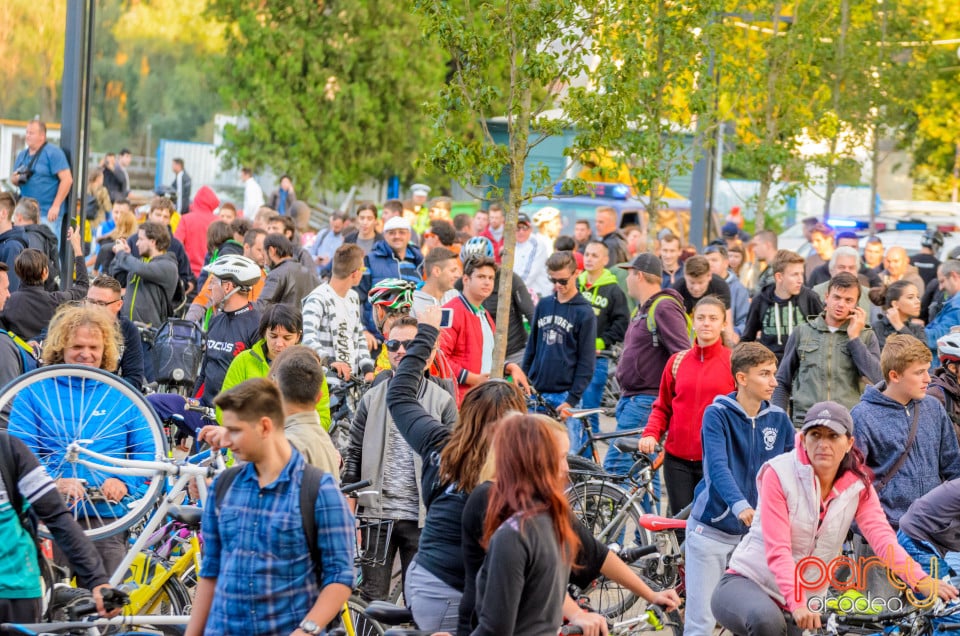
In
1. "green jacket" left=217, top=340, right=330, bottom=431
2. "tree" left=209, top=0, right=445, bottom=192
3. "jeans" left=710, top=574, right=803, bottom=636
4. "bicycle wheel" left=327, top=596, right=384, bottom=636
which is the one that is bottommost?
"bicycle wheel" left=327, top=596, right=384, bottom=636

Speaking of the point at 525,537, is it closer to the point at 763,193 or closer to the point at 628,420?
the point at 628,420

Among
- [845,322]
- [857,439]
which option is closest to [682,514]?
[857,439]

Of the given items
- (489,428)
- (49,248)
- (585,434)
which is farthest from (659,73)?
(489,428)

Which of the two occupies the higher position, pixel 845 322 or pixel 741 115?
pixel 741 115

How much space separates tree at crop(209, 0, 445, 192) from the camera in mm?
33562

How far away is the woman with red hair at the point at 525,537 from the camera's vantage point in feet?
15.2

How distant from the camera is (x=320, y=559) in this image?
4.97 m

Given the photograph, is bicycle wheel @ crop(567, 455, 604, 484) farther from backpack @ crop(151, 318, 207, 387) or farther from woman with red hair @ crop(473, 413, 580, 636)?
woman with red hair @ crop(473, 413, 580, 636)

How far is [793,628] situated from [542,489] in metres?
2.13

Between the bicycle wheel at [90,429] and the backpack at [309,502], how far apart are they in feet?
5.77

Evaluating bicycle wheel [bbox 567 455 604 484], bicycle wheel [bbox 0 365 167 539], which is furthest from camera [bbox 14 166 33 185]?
bicycle wheel [bbox 0 365 167 539]

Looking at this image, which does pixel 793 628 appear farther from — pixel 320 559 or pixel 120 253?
pixel 120 253

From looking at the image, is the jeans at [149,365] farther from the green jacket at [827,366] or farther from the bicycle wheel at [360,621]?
the green jacket at [827,366]

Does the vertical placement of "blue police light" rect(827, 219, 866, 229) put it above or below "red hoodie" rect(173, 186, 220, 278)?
above
